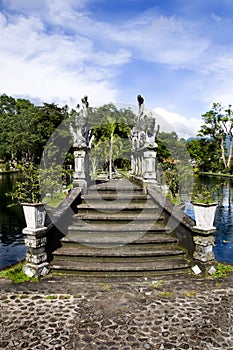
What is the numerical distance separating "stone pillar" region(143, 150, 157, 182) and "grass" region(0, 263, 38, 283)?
4.06 metres

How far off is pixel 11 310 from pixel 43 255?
136 centimetres

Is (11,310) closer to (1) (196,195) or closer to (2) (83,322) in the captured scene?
(2) (83,322)

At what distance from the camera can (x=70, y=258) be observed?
5758 mm

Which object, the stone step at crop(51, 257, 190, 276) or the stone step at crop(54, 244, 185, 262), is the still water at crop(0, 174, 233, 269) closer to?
the stone step at crop(54, 244, 185, 262)

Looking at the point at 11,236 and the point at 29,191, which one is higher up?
the point at 29,191

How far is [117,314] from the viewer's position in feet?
13.1

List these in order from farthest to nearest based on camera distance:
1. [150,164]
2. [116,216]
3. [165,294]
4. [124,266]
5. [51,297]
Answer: [150,164]
[116,216]
[124,266]
[165,294]
[51,297]

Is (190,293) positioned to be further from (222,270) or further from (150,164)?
(150,164)

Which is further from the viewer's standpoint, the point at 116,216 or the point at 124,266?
the point at 116,216

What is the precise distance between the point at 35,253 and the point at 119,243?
174cm

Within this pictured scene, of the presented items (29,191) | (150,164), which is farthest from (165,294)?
(150,164)

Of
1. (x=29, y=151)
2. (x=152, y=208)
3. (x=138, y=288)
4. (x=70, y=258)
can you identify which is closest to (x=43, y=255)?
(x=70, y=258)

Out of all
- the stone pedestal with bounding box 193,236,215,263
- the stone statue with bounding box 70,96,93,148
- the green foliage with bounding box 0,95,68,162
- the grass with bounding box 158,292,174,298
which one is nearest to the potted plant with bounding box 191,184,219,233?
the stone pedestal with bounding box 193,236,215,263

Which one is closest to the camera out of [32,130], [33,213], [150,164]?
[33,213]
